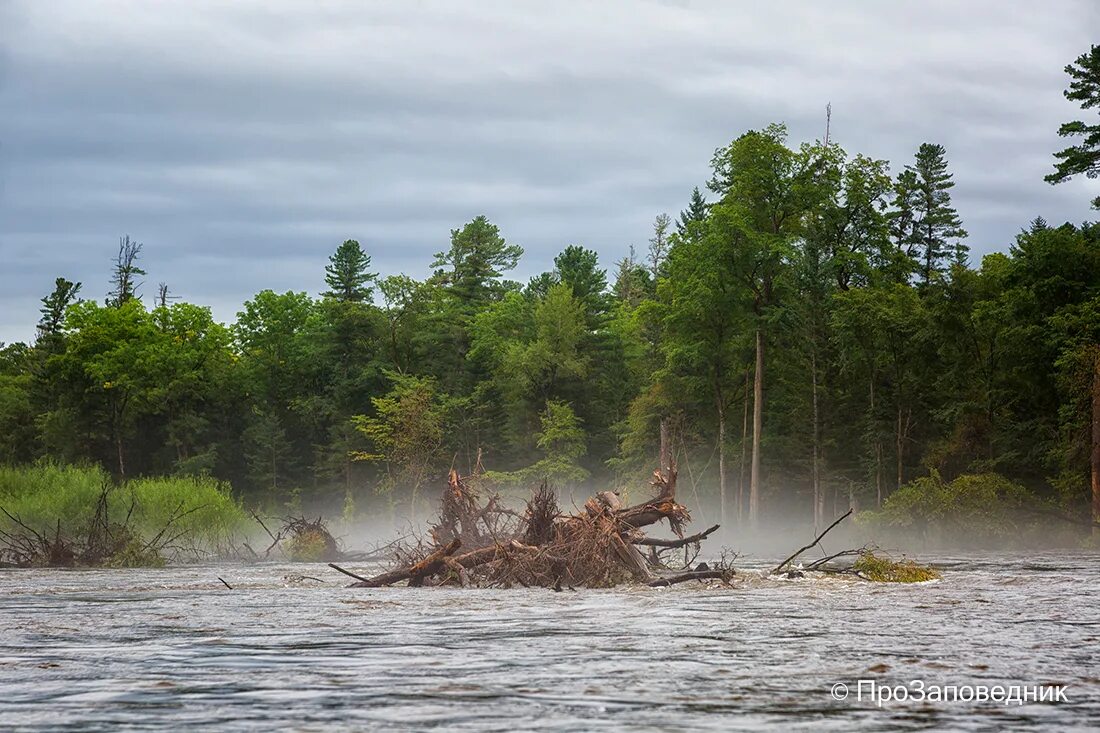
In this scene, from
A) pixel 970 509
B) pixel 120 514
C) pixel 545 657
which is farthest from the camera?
pixel 970 509

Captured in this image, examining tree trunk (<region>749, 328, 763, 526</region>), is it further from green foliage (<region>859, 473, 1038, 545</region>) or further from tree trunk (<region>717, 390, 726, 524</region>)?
green foliage (<region>859, 473, 1038, 545</region>)

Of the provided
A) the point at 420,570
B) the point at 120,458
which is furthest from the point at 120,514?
the point at 120,458

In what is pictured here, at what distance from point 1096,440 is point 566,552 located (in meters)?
30.4

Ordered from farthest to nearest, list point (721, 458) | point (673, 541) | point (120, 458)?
1. point (120, 458)
2. point (721, 458)
3. point (673, 541)

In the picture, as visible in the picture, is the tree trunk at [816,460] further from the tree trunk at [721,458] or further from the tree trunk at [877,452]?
the tree trunk at [721,458]

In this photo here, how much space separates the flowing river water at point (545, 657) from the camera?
11156 mm

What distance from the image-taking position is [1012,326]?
2333 inches

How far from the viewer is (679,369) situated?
263 feet

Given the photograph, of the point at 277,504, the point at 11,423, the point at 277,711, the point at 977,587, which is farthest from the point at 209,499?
the point at 11,423

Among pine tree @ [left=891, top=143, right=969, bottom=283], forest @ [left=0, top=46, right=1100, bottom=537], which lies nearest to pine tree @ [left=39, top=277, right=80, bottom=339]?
forest @ [left=0, top=46, right=1100, bottom=537]

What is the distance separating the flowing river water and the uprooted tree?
102cm

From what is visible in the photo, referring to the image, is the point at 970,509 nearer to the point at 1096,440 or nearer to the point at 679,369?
the point at 1096,440

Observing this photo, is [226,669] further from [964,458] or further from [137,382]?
[137,382]

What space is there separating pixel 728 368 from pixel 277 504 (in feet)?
134
